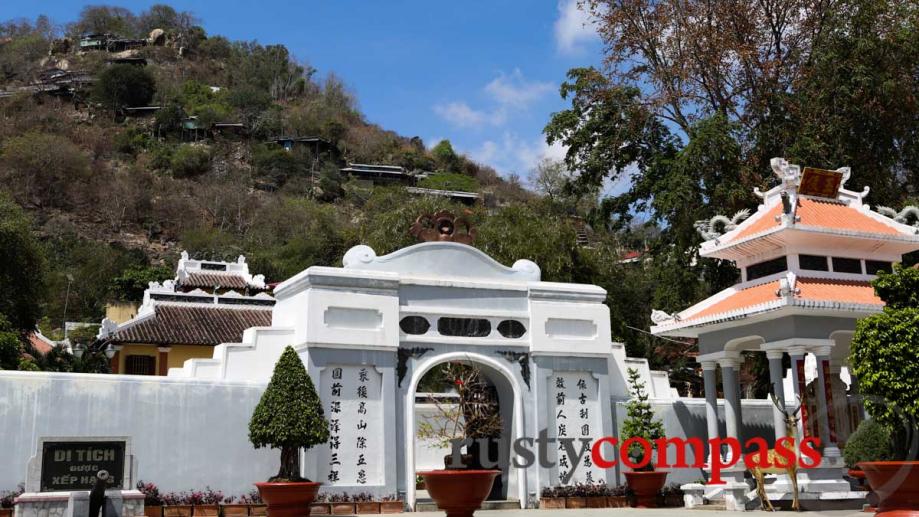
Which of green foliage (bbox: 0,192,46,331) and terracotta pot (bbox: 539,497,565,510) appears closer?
terracotta pot (bbox: 539,497,565,510)

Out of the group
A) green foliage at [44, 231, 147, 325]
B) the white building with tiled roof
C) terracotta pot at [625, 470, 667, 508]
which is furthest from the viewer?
green foliage at [44, 231, 147, 325]

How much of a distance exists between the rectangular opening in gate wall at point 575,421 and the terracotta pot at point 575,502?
0.35m

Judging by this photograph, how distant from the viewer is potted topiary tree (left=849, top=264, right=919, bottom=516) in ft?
26.2

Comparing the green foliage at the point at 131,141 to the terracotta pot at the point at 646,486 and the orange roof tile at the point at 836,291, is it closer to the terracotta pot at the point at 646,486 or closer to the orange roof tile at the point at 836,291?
the terracotta pot at the point at 646,486

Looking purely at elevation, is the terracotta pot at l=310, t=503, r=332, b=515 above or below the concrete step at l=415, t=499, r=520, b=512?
above

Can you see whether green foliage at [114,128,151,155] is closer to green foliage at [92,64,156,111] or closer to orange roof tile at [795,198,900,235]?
green foliage at [92,64,156,111]

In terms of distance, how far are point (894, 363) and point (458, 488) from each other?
15.4 feet

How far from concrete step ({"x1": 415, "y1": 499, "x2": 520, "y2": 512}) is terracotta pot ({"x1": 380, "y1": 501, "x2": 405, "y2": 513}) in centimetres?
40

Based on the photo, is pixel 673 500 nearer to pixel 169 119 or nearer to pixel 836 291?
pixel 836 291

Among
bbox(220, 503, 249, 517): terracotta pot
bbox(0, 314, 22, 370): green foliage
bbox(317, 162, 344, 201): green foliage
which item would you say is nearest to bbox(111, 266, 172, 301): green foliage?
bbox(0, 314, 22, 370): green foliage

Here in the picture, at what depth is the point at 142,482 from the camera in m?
12.7

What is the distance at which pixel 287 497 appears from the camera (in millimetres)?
12008

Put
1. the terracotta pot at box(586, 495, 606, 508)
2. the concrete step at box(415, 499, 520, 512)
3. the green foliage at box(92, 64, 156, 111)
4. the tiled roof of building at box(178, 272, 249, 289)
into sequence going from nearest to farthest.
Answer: the concrete step at box(415, 499, 520, 512) → the terracotta pot at box(586, 495, 606, 508) → the tiled roof of building at box(178, 272, 249, 289) → the green foliage at box(92, 64, 156, 111)

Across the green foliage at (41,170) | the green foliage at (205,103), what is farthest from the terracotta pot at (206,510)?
the green foliage at (205,103)
